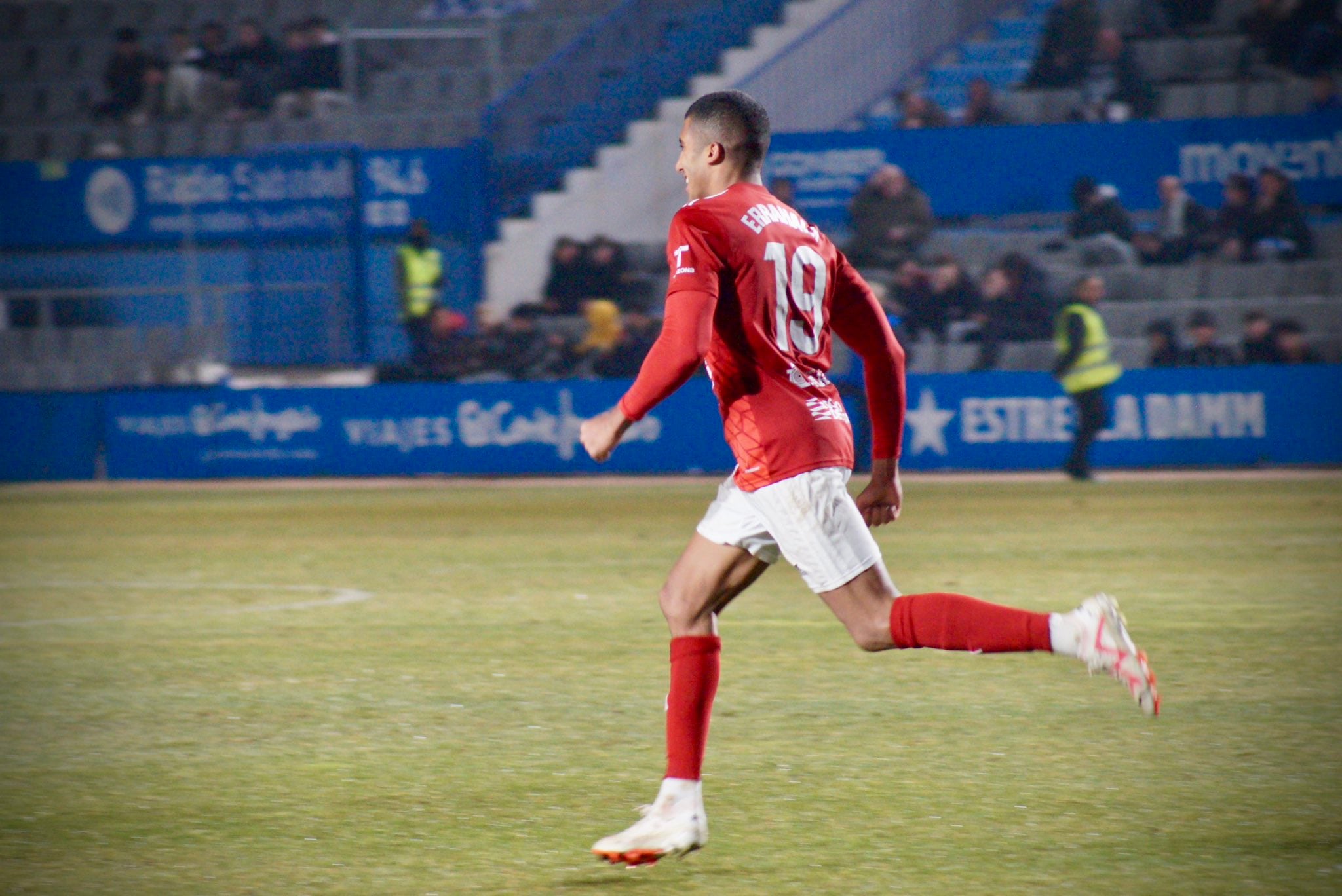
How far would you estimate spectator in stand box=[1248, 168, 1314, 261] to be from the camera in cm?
2045

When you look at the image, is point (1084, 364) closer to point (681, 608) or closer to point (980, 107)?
point (980, 107)

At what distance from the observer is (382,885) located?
4258 millimetres

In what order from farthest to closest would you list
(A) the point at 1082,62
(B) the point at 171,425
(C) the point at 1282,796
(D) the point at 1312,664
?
(A) the point at 1082,62 < (B) the point at 171,425 < (D) the point at 1312,664 < (C) the point at 1282,796

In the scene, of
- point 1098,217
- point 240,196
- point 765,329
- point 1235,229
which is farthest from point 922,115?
point 765,329

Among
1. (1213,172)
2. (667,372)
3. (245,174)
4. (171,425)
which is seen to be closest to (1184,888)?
(667,372)

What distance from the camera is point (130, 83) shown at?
2644cm

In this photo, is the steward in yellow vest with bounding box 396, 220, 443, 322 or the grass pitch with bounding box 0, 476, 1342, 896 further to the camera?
the steward in yellow vest with bounding box 396, 220, 443, 322

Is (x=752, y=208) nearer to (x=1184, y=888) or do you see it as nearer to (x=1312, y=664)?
(x=1184, y=888)

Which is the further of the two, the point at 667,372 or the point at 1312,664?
the point at 1312,664

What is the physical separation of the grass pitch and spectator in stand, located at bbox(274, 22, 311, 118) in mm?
14780

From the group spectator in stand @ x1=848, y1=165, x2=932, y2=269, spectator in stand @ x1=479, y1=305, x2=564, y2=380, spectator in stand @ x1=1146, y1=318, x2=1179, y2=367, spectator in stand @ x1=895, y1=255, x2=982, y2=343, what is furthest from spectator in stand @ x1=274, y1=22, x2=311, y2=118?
spectator in stand @ x1=1146, y1=318, x2=1179, y2=367

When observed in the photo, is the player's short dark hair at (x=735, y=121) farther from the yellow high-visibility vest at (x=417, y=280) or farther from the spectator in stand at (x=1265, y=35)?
the spectator in stand at (x=1265, y=35)

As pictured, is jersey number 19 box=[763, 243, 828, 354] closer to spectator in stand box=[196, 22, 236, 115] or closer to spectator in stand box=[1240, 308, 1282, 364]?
spectator in stand box=[1240, 308, 1282, 364]

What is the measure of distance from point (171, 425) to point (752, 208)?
1594cm
